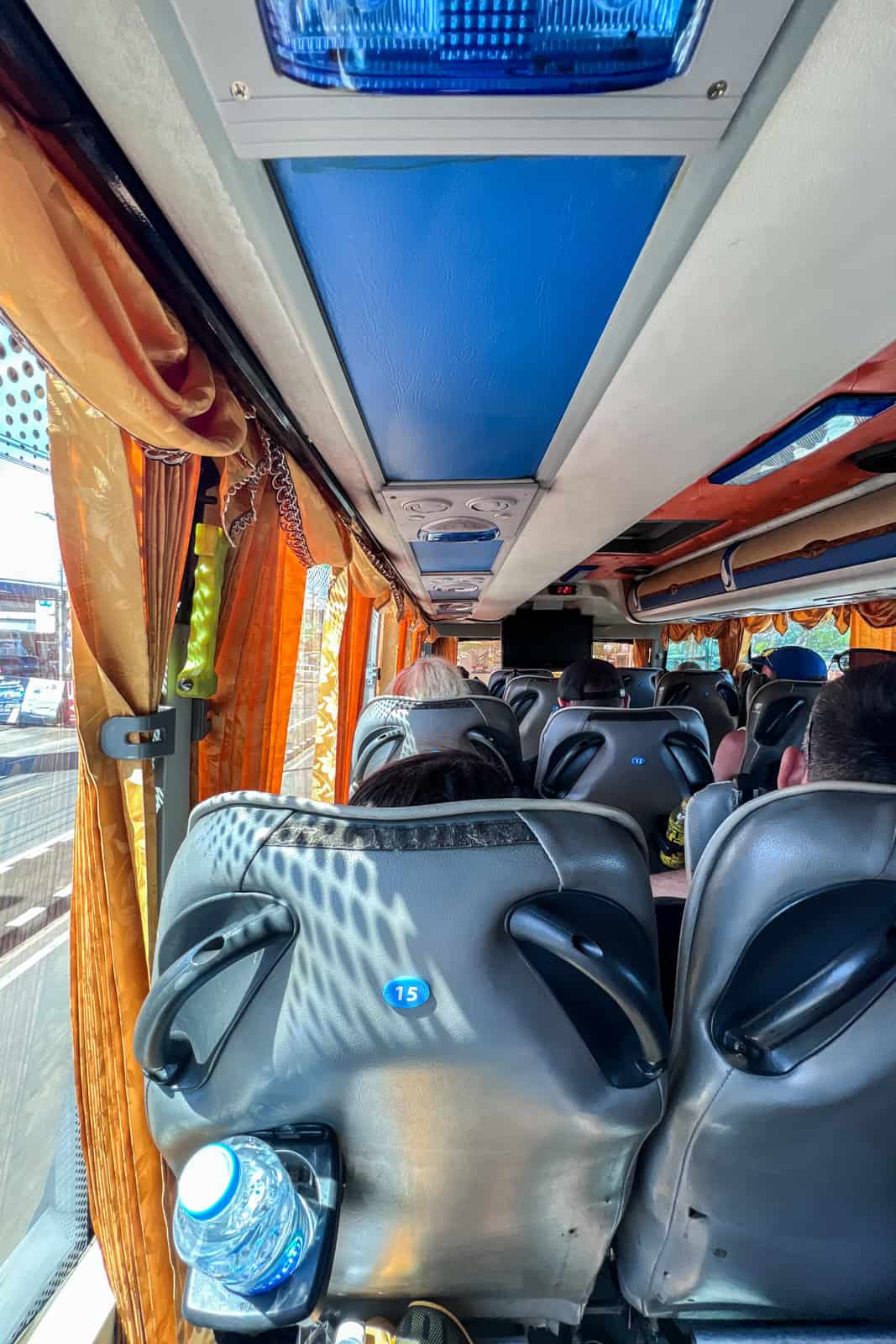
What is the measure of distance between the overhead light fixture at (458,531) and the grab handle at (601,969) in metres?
2.61

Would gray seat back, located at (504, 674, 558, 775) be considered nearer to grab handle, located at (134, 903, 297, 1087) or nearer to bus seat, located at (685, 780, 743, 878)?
bus seat, located at (685, 780, 743, 878)

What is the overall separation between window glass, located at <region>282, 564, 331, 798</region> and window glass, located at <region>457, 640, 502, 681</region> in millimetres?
11517

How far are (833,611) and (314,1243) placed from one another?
947 cm

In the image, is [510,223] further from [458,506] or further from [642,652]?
[642,652]

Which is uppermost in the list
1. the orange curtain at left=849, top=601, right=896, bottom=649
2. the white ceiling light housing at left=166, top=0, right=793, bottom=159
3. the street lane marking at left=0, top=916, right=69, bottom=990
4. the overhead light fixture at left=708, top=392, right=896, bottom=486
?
the overhead light fixture at left=708, top=392, right=896, bottom=486

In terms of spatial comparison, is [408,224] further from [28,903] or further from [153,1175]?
[153,1175]

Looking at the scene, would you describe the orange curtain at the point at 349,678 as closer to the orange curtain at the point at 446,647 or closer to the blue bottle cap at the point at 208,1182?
the blue bottle cap at the point at 208,1182

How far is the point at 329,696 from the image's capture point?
4.18 m

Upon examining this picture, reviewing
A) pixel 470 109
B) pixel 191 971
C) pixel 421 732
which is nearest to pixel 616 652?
pixel 421 732

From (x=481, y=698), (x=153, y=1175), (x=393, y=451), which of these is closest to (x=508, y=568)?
(x=481, y=698)

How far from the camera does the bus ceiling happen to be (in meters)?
0.72

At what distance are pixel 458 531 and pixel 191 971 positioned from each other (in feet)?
9.61

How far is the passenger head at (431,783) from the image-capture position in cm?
104

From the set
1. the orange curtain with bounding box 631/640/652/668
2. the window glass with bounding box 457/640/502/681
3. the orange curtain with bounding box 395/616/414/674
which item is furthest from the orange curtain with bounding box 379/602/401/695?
the window glass with bounding box 457/640/502/681
